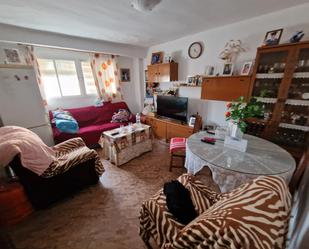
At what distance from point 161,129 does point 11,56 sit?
3270 mm

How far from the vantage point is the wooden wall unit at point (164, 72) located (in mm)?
3363

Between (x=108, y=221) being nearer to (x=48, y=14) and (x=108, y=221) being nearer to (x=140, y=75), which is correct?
(x=48, y=14)

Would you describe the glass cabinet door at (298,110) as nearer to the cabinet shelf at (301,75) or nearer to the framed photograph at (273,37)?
the cabinet shelf at (301,75)

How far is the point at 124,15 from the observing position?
2.05 m

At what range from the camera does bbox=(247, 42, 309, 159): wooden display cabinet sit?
73.0 inches

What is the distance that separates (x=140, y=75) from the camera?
440 centimetres

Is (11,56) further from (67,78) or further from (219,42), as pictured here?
(219,42)

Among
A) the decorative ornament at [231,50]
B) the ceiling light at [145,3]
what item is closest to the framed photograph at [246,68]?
the decorative ornament at [231,50]

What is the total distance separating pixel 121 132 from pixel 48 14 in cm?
197

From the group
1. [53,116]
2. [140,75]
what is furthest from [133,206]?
[140,75]

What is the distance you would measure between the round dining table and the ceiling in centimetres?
173

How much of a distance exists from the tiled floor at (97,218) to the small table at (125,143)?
0.36 m

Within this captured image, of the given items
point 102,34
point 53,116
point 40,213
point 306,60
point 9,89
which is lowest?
point 40,213

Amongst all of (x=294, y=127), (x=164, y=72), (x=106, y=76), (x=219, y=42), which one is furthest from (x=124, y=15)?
(x=294, y=127)
